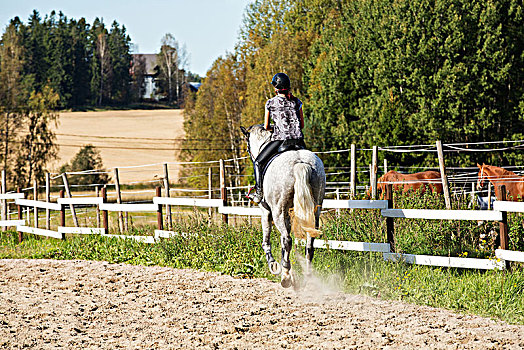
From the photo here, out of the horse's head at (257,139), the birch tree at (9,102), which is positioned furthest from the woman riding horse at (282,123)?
the birch tree at (9,102)

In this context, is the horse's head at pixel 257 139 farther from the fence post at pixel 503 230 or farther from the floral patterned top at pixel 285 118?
the fence post at pixel 503 230

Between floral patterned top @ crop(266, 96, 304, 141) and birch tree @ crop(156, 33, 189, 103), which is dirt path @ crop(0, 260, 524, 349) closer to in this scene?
floral patterned top @ crop(266, 96, 304, 141)

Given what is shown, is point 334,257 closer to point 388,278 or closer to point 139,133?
point 388,278

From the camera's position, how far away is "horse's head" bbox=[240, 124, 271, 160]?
822 cm

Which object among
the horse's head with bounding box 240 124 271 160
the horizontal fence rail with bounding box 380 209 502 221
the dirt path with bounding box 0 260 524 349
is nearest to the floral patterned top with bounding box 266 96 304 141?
the horse's head with bounding box 240 124 271 160

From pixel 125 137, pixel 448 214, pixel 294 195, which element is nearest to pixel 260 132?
pixel 294 195

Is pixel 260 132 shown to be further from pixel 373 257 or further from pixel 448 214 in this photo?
pixel 448 214

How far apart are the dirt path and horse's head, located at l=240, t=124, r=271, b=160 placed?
1.88 meters

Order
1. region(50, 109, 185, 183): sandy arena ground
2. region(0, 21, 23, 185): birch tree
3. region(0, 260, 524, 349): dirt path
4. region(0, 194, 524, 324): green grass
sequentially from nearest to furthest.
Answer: region(0, 260, 524, 349): dirt path → region(0, 194, 524, 324): green grass → region(0, 21, 23, 185): birch tree → region(50, 109, 185, 183): sandy arena ground

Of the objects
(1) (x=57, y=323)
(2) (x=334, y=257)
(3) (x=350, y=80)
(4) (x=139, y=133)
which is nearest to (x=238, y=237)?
(2) (x=334, y=257)

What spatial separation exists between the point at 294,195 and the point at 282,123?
A: 109 cm

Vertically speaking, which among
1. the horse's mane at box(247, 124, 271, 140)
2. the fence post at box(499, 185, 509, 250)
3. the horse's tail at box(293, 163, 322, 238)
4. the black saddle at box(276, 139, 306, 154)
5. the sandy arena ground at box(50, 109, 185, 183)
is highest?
the sandy arena ground at box(50, 109, 185, 183)

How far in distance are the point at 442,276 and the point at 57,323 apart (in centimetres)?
466

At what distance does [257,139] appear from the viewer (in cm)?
833
